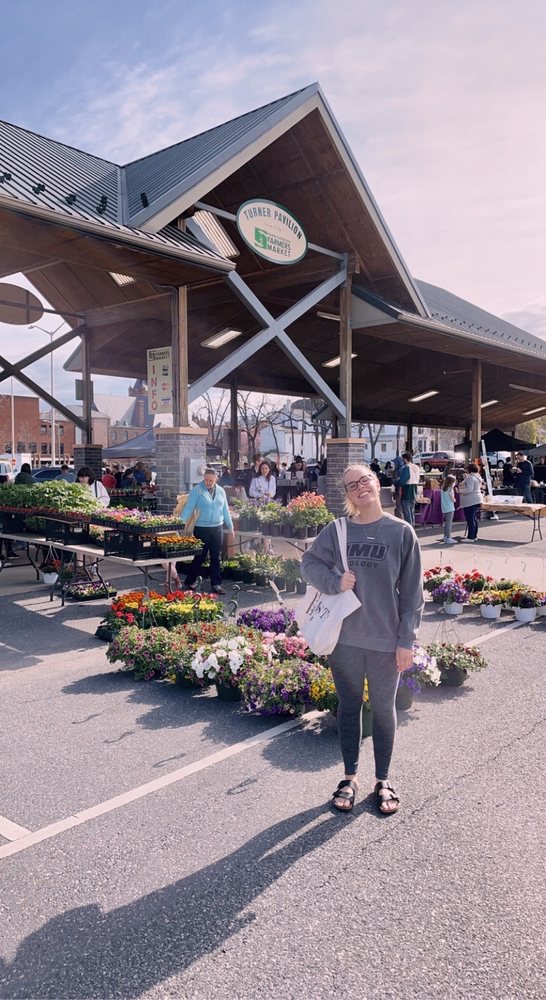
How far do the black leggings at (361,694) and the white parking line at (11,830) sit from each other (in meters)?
1.86

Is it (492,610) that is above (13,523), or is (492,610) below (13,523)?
below

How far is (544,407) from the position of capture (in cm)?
3791

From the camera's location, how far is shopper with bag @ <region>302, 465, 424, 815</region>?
4.07 meters

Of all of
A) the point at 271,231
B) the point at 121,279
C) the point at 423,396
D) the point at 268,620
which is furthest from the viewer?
the point at 423,396

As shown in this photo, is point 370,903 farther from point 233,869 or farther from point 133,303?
point 133,303

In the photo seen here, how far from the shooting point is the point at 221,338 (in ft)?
71.7

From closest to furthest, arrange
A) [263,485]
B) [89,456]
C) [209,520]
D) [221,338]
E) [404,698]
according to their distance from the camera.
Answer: [404,698]
[209,520]
[263,485]
[89,456]
[221,338]

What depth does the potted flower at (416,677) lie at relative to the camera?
19.1ft

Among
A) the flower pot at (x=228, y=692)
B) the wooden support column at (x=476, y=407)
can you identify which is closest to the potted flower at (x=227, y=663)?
the flower pot at (x=228, y=692)

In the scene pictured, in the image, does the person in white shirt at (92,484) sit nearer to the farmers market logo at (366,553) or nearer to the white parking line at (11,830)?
the white parking line at (11,830)

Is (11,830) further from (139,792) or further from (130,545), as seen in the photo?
(130,545)

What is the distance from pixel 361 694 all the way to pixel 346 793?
581mm

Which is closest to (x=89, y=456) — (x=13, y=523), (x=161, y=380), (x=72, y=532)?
(x=161, y=380)

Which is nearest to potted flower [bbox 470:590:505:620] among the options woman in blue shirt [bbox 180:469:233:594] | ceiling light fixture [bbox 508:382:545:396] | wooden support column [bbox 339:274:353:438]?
woman in blue shirt [bbox 180:469:233:594]
